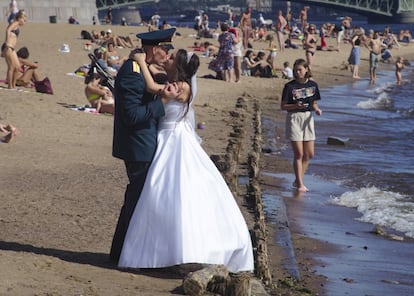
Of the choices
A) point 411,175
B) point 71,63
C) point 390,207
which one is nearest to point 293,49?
point 71,63

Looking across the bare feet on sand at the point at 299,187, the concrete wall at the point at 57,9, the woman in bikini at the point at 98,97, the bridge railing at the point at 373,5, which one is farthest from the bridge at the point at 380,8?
the bare feet on sand at the point at 299,187

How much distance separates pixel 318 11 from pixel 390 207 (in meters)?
162

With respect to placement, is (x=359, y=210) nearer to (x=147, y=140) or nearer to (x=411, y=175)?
(x=411, y=175)

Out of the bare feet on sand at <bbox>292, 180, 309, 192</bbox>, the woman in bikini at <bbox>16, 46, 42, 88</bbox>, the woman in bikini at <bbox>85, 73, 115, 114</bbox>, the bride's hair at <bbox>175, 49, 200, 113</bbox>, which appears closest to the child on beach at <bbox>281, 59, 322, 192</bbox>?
the bare feet on sand at <bbox>292, 180, 309, 192</bbox>

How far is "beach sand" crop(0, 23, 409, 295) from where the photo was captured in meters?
7.12

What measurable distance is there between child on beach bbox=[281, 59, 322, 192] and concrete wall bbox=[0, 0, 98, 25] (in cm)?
3709

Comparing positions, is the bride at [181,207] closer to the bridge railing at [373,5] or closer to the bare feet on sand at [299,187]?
the bare feet on sand at [299,187]

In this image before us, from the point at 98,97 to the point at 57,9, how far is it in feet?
119

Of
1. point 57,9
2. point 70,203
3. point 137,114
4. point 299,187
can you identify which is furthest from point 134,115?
point 57,9

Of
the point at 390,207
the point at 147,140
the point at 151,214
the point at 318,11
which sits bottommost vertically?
the point at 318,11

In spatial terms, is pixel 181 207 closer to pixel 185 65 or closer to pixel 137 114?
pixel 137 114

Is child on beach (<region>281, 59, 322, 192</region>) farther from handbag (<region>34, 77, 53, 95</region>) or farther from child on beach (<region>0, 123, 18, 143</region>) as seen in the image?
handbag (<region>34, 77, 53, 95</region>)

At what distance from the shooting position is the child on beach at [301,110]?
1225 centimetres

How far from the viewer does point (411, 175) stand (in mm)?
14773
